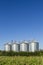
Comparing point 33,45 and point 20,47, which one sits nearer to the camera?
point 33,45

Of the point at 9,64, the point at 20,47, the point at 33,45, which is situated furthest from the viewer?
the point at 20,47

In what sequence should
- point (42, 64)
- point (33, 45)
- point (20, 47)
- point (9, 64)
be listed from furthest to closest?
point (20, 47), point (33, 45), point (9, 64), point (42, 64)

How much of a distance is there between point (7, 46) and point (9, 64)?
8648 centimetres

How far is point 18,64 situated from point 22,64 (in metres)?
0.26

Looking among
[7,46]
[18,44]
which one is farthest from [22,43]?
[7,46]

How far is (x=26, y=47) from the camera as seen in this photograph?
3743 inches

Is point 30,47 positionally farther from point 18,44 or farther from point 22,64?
point 22,64

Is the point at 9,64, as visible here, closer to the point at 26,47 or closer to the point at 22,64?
the point at 22,64

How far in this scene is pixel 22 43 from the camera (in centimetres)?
9719

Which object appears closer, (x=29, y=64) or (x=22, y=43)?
(x=29, y=64)

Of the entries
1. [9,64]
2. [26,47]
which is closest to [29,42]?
[26,47]

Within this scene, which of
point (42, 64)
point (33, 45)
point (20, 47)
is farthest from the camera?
point (20, 47)

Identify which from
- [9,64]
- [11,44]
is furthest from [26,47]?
[9,64]

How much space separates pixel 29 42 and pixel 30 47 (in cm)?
366
